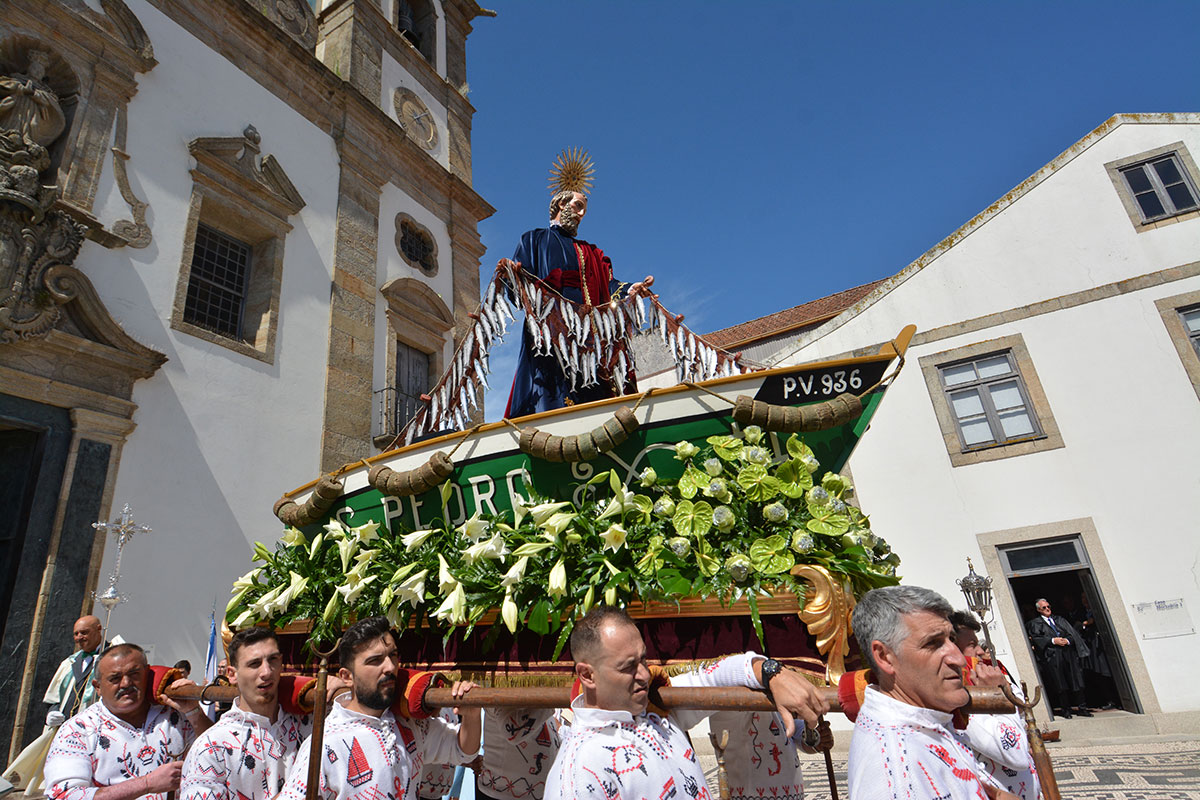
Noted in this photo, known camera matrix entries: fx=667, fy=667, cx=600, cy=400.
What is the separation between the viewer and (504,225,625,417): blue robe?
430 centimetres

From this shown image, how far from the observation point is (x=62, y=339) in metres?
6.94

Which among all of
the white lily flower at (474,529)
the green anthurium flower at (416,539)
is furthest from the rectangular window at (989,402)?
the green anthurium flower at (416,539)

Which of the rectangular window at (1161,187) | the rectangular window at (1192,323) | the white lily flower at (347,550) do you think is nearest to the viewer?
the white lily flower at (347,550)

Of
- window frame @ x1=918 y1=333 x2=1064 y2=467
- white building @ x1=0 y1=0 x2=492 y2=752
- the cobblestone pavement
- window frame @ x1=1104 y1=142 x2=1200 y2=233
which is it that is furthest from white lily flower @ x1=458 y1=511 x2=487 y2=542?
window frame @ x1=1104 y1=142 x2=1200 y2=233

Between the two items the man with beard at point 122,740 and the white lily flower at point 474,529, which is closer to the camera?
the man with beard at point 122,740

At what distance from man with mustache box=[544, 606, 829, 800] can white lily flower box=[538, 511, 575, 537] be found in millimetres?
584

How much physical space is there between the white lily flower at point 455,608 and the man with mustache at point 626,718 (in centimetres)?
64

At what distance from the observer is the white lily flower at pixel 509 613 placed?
2354 millimetres

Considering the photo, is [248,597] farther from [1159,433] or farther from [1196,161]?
[1196,161]

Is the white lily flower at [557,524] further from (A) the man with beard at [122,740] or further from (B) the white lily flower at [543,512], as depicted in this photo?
(A) the man with beard at [122,740]

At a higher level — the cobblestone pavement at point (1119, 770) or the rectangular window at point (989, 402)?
the rectangular window at point (989, 402)

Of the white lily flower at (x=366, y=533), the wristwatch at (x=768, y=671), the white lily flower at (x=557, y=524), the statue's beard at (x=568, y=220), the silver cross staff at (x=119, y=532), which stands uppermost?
the statue's beard at (x=568, y=220)

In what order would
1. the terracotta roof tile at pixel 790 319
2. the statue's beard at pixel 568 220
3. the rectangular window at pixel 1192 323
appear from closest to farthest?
the statue's beard at pixel 568 220
the rectangular window at pixel 1192 323
the terracotta roof tile at pixel 790 319

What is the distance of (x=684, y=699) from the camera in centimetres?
189
